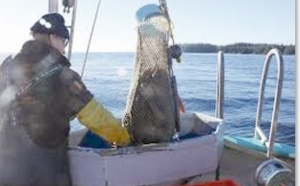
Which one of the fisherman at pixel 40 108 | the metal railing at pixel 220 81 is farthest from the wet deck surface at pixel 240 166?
the fisherman at pixel 40 108

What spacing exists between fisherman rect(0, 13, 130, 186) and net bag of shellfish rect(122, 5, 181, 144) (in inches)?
20.8

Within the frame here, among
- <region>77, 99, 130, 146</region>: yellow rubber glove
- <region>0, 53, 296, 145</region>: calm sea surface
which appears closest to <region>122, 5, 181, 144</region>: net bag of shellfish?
<region>77, 99, 130, 146</region>: yellow rubber glove

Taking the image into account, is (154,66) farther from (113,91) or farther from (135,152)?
(113,91)

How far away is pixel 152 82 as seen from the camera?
325 cm

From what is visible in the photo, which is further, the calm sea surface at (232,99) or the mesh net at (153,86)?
the calm sea surface at (232,99)

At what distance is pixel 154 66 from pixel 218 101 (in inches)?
65.3

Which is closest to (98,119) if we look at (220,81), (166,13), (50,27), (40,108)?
(40,108)

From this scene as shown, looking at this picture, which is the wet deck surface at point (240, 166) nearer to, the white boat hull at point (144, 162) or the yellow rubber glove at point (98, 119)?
the white boat hull at point (144, 162)

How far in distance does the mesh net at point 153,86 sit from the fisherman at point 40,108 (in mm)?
525

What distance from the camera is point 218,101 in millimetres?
4746

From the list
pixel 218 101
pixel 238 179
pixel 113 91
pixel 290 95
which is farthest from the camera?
pixel 113 91

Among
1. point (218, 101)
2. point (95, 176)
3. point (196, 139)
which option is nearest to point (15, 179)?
point (95, 176)

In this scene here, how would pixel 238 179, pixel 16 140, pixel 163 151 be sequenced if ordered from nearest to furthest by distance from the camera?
pixel 16 140, pixel 163 151, pixel 238 179

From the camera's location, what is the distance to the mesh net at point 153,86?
3227mm
